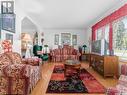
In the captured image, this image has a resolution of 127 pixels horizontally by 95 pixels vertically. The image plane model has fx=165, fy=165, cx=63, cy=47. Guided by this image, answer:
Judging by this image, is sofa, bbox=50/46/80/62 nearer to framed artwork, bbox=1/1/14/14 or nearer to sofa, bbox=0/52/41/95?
framed artwork, bbox=1/1/14/14

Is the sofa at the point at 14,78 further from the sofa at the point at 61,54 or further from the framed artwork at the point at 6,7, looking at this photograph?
the sofa at the point at 61,54

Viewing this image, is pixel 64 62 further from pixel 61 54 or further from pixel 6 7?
pixel 61 54

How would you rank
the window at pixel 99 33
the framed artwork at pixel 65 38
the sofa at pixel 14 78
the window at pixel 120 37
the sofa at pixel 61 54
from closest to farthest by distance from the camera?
the sofa at pixel 14 78, the window at pixel 120 37, the window at pixel 99 33, the sofa at pixel 61 54, the framed artwork at pixel 65 38

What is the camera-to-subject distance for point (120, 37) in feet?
19.6

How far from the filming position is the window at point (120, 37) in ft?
18.3

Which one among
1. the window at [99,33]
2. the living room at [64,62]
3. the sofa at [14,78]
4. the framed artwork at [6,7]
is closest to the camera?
the sofa at [14,78]

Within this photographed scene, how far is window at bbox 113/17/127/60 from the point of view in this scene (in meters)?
5.58

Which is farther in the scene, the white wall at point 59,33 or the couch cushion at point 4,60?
the white wall at point 59,33

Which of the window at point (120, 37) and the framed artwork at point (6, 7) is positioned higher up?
the framed artwork at point (6, 7)

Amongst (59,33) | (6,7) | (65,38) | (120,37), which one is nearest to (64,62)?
(120,37)

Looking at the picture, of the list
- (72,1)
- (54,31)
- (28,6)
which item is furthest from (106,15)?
(54,31)

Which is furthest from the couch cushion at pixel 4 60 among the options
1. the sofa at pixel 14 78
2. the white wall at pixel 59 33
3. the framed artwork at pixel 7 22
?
the white wall at pixel 59 33

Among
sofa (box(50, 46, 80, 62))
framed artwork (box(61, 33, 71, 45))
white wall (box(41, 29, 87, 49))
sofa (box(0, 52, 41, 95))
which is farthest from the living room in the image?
framed artwork (box(61, 33, 71, 45))

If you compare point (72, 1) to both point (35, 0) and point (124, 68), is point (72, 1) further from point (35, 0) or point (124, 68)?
point (124, 68)
